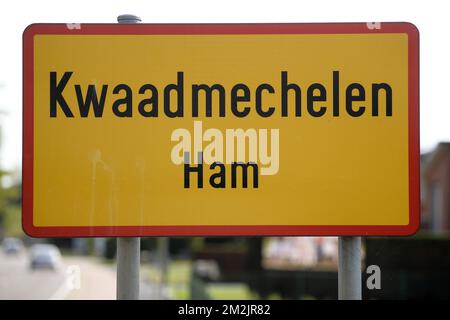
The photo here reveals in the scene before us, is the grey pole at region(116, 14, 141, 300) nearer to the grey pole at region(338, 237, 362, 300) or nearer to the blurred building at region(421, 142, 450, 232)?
the grey pole at region(338, 237, 362, 300)

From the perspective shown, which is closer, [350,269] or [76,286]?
[350,269]

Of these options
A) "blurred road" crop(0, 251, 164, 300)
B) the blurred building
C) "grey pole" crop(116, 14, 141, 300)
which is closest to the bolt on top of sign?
"grey pole" crop(116, 14, 141, 300)

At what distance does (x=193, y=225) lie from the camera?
3193 millimetres

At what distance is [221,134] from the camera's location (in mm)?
A: 3232

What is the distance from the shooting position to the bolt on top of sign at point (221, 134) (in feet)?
10.5

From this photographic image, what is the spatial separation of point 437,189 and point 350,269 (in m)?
42.6

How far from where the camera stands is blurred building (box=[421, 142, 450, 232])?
41719 mm

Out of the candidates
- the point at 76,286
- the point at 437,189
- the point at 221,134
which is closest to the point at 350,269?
the point at 221,134

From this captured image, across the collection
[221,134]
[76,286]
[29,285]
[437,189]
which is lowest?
[29,285]

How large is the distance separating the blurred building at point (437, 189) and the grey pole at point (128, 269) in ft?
131

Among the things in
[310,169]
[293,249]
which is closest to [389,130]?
[310,169]

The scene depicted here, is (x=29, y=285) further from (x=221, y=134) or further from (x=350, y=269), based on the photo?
(x=350, y=269)

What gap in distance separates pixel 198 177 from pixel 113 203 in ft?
1.29

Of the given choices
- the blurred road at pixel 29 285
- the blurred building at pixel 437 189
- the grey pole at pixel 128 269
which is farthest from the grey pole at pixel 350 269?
the blurred building at pixel 437 189
